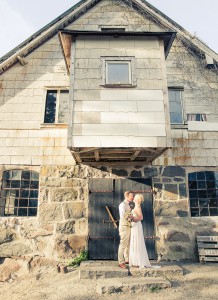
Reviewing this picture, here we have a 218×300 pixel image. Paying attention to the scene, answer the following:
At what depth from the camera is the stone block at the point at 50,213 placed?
287 inches

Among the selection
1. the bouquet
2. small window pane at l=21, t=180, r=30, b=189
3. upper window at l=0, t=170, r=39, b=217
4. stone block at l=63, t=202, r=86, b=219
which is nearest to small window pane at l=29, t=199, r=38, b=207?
upper window at l=0, t=170, r=39, b=217

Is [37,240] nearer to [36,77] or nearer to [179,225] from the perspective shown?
[179,225]

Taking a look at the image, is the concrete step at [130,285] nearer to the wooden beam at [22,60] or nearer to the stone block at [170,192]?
the stone block at [170,192]

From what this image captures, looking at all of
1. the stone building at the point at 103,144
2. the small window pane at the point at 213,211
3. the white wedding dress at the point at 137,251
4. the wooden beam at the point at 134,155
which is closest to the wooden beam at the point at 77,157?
the stone building at the point at 103,144

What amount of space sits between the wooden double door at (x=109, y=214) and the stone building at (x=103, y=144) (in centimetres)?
3

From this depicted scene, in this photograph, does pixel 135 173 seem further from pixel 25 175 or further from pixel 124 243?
pixel 25 175

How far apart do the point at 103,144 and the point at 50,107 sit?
3.19 meters

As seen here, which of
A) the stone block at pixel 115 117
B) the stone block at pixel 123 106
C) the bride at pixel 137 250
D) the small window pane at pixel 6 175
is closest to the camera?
the bride at pixel 137 250

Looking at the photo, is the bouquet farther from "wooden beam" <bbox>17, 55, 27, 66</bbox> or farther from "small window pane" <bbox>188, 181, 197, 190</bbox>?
"wooden beam" <bbox>17, 55, 27, 66</bbox>

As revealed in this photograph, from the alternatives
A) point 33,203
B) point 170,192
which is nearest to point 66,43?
point 33,203

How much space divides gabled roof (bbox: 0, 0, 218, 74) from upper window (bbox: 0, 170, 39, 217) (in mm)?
3811

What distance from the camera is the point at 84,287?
5246mm

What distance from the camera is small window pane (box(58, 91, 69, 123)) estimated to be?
8367 millimetres

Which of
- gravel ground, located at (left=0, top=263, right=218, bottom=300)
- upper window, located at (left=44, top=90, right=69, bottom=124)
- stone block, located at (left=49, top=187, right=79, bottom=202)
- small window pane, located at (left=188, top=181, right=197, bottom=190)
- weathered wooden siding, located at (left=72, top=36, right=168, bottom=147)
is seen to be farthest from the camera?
upper window, located at (left=44, top=90, right=69, bottom=124)
